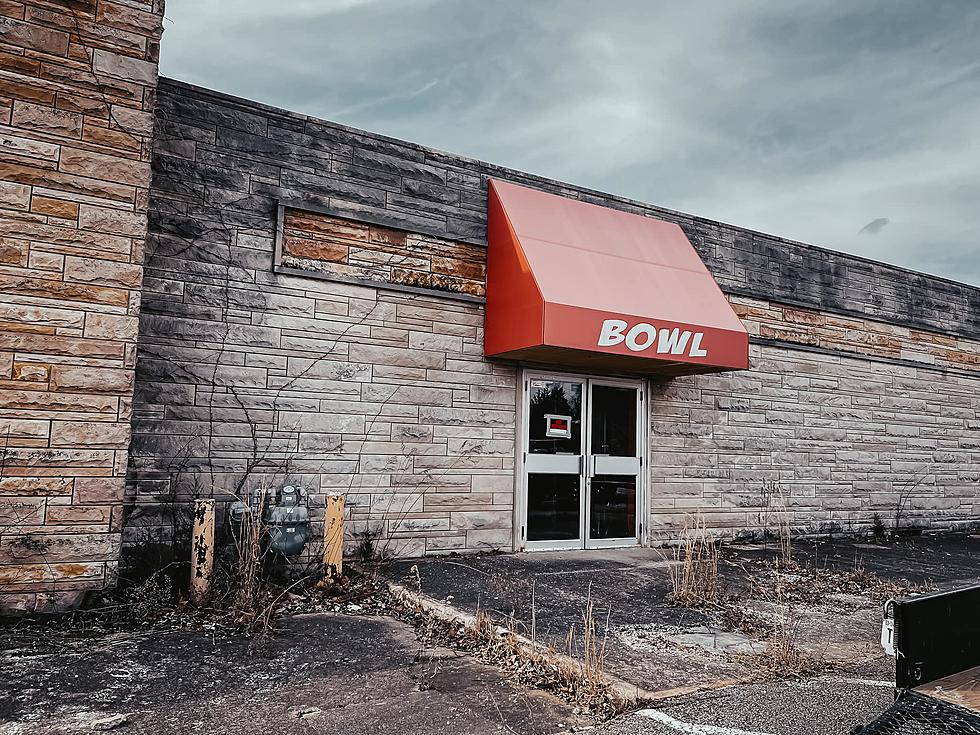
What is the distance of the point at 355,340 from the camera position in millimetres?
8242

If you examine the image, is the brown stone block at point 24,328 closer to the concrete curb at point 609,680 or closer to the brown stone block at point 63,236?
the brown stone block at point 63,236

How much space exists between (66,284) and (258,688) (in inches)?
140

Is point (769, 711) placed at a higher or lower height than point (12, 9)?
lower

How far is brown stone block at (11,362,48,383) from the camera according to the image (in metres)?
5.61

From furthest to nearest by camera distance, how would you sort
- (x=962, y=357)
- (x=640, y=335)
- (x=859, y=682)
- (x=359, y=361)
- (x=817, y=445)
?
(x=962, y=357)
(x=817, y=445)
(x=640, y=335)
(x=359, y=361)
(x=859, y=682)

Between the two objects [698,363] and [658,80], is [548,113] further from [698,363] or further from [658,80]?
[698,363]

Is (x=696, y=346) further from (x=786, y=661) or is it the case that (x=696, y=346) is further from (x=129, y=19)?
(x=129, y=19)

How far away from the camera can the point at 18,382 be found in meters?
5.61

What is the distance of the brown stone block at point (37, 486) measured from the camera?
550 centimetres

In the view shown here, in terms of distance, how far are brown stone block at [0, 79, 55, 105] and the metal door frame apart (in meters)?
5.68

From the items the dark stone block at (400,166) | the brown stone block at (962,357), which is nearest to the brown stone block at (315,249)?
the dark stone block at (400,166)

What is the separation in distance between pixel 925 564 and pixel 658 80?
854cm

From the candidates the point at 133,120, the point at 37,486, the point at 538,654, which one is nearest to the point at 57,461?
the point at 37,486

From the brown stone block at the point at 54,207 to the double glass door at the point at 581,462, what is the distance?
5324 mm
